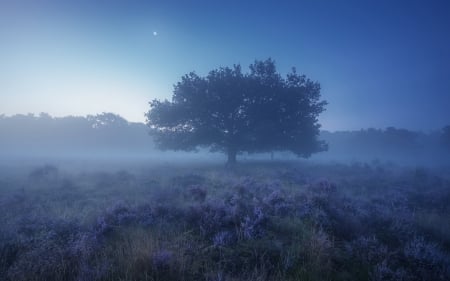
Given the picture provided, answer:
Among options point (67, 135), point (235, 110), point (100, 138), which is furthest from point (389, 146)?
point (67, 135)

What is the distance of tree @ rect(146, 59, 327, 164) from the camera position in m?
27.5

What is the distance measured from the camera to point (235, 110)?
1101 inches

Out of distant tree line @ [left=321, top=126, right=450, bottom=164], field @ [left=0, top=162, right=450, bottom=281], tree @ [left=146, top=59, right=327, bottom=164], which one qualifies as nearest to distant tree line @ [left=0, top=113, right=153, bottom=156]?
tree @ [left=146, top=59, right=327, bottom=164]

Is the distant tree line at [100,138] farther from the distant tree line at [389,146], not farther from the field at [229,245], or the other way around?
the field at [229,245]

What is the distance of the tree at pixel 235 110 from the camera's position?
27469 millimetres

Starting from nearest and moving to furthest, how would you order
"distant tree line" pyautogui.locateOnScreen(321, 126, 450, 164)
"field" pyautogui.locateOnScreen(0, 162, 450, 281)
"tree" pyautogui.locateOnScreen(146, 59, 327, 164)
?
1. "field" pyautogui.locateOnScreen(0, 162, 450, 281)
2. "tree" pyautogui.locateOnScreen(146, 59, 327, 164)
3. "distant tree line" pyautogui.locateOnScreen(321, 126, 450, 164)

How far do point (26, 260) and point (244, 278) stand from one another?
3827mm

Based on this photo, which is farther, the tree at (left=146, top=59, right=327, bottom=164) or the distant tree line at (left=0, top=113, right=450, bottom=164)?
the distant tree line at (left=0, top=113, right=450, bottom=164)

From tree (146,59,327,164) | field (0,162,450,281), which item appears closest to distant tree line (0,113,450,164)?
tree (146,59,327,164)

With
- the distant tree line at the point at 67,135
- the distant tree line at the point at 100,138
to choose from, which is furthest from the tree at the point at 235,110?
the distant tree line at the point at 67,135

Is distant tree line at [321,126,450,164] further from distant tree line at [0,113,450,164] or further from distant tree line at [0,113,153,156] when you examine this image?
distant tree line at [0,113,153,156]

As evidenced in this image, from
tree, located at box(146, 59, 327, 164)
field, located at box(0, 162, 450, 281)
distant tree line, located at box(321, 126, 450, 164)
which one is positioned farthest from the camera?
distant tree line, located at box(321, 126, 450, 164)

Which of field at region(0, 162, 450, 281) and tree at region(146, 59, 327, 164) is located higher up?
tree at region(146, 59, 327, 164)

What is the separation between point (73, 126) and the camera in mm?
83000
